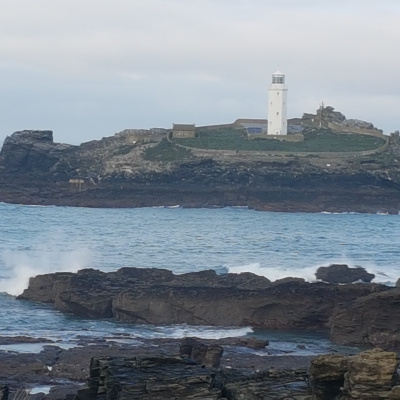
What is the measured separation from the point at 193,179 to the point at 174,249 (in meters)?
39.8

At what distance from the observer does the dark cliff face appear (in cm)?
9025

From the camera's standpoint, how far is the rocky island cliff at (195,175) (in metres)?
90.4

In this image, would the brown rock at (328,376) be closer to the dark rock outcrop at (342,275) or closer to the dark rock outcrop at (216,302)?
the dark rock outcrop at (216,302)

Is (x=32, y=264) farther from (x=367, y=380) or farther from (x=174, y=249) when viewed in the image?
(x=367, y=380)

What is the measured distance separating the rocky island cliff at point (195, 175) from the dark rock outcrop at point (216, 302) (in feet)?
180

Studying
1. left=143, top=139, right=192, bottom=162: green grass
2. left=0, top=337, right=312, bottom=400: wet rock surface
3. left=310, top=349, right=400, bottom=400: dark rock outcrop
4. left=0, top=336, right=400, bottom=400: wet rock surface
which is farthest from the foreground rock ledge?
left=143, top=139, right=192, bottom=162: green grass

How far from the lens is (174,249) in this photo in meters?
56.7

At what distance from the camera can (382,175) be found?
308ft

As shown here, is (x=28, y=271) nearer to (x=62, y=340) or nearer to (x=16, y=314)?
(x=16, y=314)

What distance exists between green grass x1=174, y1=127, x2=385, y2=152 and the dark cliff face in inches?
160

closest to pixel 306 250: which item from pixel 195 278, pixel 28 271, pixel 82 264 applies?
pixel 82 264

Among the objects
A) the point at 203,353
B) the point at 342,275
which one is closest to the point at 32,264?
the point at 342,275

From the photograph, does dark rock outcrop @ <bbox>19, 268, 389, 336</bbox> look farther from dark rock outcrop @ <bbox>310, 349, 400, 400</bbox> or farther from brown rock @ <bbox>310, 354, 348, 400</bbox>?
dark rock outcrop @ <bbox>310, 349, 400, 400</bbox>

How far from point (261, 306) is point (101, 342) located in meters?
5.55
